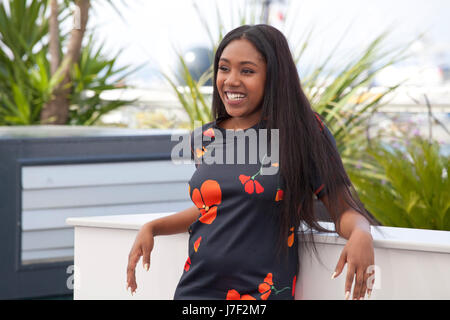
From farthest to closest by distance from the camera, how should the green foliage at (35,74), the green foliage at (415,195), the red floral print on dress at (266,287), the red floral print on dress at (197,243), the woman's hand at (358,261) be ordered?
the green foliage at (35,74), the green foliage at (415,195), the red floral print on dress at (197,243), the red floral print on dress at (266,287), the woman's hand at (358,261)

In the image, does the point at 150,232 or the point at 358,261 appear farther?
the point at 150,232

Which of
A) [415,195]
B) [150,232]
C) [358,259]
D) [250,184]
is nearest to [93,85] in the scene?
[415,195]

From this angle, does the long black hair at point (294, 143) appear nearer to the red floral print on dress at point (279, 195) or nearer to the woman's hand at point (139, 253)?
the red floral print on dress at point (279, 195)

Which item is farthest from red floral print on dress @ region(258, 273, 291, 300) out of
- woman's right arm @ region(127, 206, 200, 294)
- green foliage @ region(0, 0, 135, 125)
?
green foliage @ region(0, 0, 135, 125)

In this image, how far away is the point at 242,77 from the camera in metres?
1.61

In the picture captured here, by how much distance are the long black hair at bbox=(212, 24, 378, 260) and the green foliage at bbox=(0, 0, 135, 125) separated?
3529mm

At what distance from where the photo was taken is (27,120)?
504 cm

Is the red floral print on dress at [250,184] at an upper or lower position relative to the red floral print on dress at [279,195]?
upper

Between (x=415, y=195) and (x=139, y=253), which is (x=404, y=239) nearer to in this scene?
(x=139, y=253)

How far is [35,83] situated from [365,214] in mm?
3980

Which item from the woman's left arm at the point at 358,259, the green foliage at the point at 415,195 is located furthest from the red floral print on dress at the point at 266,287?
the green foliage at the point at 415,195

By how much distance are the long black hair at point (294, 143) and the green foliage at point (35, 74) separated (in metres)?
3.53

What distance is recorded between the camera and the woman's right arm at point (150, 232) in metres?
1.75

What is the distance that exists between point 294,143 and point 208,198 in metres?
0.28
